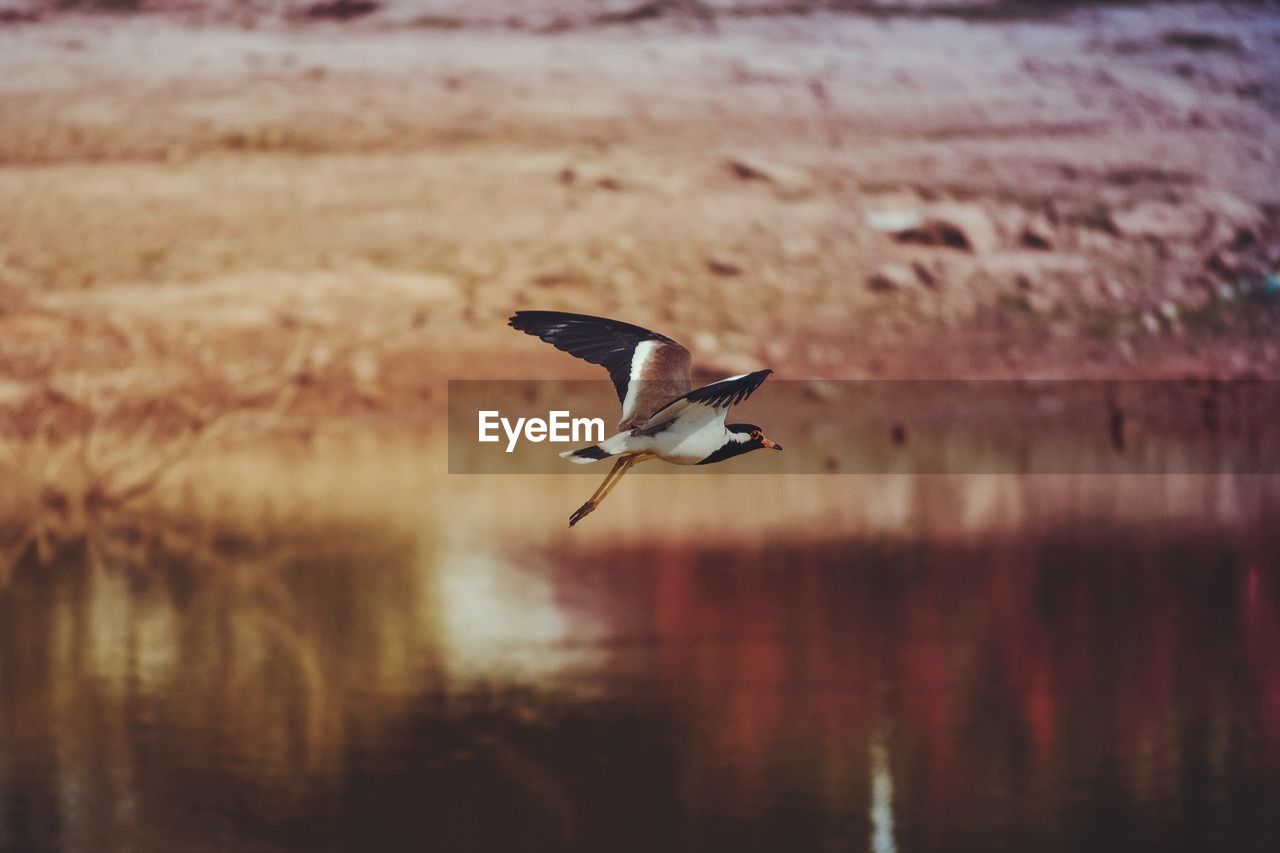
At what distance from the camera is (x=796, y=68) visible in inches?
1021

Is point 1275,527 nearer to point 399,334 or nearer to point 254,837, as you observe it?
point 399,334

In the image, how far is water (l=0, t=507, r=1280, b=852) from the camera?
13891 mm

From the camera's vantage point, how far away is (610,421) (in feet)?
67.1

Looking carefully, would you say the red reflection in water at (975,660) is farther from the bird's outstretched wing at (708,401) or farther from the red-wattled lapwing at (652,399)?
the bird's outstretched wing at (708,401)

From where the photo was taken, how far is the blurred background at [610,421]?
14617mm

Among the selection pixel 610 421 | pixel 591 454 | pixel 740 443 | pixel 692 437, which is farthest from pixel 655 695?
pixel 591 454

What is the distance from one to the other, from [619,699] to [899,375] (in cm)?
713

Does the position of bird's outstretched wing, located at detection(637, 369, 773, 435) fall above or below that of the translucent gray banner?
above

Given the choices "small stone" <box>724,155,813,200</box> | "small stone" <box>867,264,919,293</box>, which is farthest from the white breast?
"small stone" <box>724,155,813,200</box>

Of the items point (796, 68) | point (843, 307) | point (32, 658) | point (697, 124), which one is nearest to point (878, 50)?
point (796, 68)

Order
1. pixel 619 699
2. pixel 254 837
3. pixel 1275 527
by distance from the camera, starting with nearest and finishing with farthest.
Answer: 1. pixel 254 837
2. pixel 619 699
3. pixel 1275 527

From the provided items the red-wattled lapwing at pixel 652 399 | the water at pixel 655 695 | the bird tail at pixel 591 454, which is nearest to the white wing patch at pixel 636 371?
the red-wattled lapwing at pixel 652 399

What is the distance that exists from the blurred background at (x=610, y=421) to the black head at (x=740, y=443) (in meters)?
6.69

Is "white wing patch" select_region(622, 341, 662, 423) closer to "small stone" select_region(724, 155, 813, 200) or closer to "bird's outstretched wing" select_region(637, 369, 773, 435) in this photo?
"bird's outstretched wing" select_region(637, 369, 773, 435)
